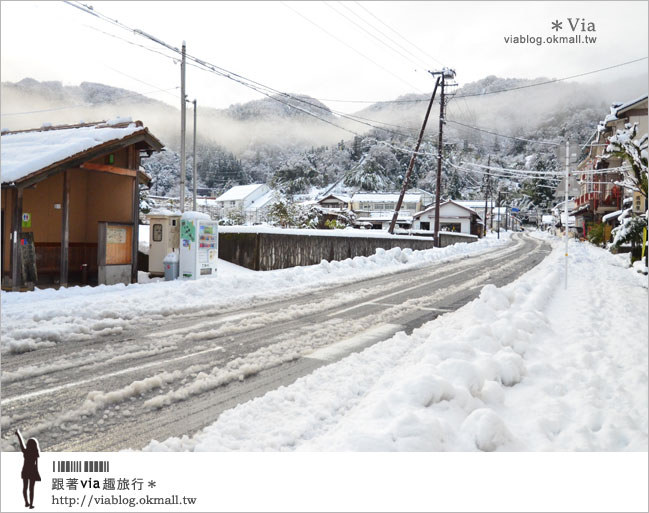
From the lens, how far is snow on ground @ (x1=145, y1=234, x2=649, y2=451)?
2711mm

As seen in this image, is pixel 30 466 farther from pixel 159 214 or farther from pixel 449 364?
pixel 159 214

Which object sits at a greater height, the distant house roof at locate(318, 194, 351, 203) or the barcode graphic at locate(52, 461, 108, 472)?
the distant house roof at locate(318, 194, 351, 203)

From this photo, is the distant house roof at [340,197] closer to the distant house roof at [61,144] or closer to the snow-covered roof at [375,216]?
the snow-covered roof at [375,216]

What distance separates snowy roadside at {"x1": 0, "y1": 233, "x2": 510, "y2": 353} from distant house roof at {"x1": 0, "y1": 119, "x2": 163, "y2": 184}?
2785mm

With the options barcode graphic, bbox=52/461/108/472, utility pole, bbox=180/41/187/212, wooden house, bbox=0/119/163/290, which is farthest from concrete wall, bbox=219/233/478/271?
barcode graphic, bbox=52/461/108/472

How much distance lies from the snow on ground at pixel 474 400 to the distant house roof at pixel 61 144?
28.5 ft

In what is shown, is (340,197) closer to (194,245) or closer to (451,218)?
(451,218)

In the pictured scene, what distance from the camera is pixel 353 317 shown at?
7.68 m

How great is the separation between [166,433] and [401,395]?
1.80 metres

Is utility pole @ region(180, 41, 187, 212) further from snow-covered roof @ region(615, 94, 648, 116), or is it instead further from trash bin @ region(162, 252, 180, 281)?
snow-covered roof @ region(615, 94, 648, 116)

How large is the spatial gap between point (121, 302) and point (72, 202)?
17.7 feet

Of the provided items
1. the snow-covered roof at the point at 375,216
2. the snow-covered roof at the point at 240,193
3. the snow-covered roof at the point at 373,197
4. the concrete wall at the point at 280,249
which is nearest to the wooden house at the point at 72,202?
the concrete wall at the point at 280,249

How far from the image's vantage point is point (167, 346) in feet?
18.5

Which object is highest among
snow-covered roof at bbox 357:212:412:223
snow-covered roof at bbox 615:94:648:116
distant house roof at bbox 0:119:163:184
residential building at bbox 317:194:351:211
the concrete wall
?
residential building at bbox 317:194:351:211
